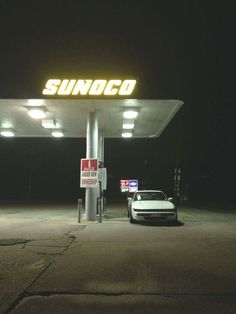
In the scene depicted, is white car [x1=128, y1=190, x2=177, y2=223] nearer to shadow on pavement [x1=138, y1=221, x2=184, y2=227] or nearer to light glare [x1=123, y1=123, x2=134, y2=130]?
shadow on pavement [x1=138, y1=221, x2=184, y2=227]

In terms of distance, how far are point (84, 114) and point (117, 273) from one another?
1387 cm

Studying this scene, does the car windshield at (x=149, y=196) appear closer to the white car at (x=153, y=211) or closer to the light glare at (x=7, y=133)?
the white car at (x=153, y=211)

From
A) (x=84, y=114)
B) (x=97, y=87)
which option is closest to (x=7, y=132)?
(x=84, y=114)

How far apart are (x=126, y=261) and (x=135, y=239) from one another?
346 centimetres

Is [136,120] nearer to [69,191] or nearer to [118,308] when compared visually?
[118,308]

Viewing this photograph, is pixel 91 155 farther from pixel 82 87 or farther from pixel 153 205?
pixel 153 205

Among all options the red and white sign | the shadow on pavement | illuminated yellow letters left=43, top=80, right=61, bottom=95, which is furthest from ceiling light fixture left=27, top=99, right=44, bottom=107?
the shadow on pavement

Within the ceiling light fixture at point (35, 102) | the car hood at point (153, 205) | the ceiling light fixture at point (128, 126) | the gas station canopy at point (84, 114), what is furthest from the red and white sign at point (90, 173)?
the ceiling light fixture at point (128, 126)

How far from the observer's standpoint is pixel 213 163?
68875 millimetres

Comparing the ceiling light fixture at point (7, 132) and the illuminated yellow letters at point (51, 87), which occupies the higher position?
the ceiling light fixture at point (7, 132)

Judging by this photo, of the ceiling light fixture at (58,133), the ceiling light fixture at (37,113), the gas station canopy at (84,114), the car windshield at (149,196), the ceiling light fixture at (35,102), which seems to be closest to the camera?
the ceiling light fixture at (35,102)

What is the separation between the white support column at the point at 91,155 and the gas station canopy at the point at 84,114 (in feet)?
1.80

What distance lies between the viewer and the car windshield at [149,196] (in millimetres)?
18031

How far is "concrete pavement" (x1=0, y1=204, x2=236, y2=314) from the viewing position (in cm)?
560
